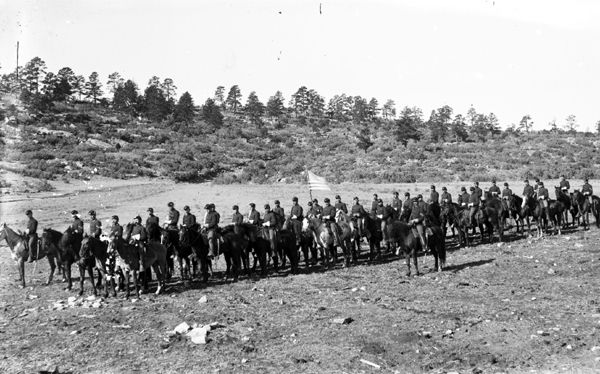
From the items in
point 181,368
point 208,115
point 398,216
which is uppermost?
point 208,115

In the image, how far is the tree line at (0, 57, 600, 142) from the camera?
79312 millimetres

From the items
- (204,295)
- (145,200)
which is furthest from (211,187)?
(204,295)

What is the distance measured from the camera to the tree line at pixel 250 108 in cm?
7931

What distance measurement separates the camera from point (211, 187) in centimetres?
4988

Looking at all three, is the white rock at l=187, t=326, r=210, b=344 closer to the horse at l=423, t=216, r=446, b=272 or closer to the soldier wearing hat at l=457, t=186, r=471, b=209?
the horse at l=423, t=216, r=446, b=272

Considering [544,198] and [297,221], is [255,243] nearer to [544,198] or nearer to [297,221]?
[297,221]

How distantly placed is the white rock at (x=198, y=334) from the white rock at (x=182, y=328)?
24 centimetres

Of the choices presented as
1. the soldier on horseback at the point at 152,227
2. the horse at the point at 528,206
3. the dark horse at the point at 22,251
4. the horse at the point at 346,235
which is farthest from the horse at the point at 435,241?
the dark horse at the point at 22,251

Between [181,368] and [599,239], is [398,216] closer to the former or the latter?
[599,239]

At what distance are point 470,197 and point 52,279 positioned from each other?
17079 mm

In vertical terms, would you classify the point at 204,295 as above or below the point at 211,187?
below

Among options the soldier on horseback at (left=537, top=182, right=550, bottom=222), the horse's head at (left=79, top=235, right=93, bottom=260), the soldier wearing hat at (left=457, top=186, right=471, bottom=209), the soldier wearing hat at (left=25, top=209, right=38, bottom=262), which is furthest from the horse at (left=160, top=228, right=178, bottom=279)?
the soldier on horseback at (left=537, top=182, right=550, bottom=222)

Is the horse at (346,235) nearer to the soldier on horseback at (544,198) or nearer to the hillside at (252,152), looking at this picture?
the soldier on horseback at (544,198)

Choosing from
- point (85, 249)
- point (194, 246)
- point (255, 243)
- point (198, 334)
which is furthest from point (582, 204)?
point (85, 249)
